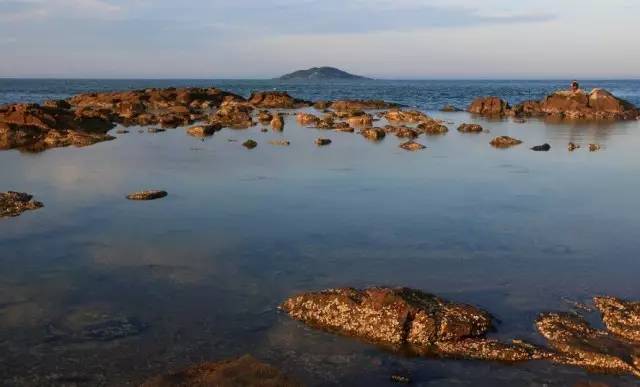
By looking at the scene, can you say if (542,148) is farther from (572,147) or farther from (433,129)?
(433,129)

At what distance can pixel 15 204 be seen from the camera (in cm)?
1914

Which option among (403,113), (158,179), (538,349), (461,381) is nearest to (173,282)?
(461,381)

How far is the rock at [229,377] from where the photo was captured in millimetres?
7863

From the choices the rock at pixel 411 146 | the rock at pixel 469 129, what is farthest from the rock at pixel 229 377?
the rock at pixel 469 129

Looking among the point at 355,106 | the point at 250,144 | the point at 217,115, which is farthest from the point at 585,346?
the point at 355,106

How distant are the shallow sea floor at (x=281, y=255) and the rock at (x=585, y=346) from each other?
285mm

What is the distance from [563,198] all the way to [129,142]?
28073mm

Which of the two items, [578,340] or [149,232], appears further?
[149,232]

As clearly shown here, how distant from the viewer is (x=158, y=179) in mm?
24656

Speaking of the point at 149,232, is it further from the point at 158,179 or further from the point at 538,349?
the point at 538,349

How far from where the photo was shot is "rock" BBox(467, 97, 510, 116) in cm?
6831

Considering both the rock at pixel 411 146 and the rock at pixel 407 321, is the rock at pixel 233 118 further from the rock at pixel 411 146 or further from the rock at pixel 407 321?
the rock at pixel 407 321

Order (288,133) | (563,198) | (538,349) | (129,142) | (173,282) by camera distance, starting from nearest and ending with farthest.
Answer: (538,349) < (173,282) < (563,198) < (129,142) < (288,133)


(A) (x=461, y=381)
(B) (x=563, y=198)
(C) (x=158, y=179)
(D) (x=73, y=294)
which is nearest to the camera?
(A) (x=461, y=381)
